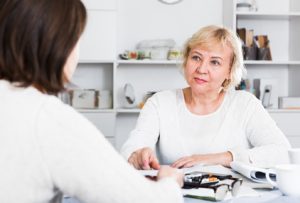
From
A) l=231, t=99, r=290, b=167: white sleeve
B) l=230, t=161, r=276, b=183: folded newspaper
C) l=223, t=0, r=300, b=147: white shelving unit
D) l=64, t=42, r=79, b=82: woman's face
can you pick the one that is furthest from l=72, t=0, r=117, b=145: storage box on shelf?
l=64, t=42, r=79, b=82: woman's face

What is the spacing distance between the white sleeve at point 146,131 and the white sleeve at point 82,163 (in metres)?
0.99

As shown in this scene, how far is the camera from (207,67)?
7.04 feet

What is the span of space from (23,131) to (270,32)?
3545 millimetres

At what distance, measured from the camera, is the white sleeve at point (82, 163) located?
0.84 meters

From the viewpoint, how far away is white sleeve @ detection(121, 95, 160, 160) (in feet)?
6.32

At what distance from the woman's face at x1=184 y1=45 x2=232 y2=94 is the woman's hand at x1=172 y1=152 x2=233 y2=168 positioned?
44 centimetres

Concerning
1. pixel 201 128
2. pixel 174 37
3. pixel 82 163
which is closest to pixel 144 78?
pixel 174 37

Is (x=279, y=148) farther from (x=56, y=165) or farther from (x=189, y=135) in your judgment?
(x=56, y=165)

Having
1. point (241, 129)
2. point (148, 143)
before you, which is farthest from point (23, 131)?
point (241, 129)

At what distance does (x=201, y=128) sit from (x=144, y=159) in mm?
514

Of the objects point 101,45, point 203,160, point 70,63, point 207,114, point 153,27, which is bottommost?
point 203,160

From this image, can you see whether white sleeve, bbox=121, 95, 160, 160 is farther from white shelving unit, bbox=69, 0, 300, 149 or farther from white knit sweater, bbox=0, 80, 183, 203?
white shelving unit, bbox=69, 0, 300, 149

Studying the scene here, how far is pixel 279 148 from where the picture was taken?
6.08 ft

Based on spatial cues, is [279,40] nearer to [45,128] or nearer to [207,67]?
[207,67]
